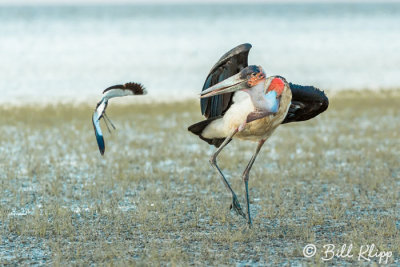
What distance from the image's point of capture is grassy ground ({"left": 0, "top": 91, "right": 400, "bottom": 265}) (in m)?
7.05

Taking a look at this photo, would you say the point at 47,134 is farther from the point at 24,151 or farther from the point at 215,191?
the point at 215,191

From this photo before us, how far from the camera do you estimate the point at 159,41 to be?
5103 centimetres

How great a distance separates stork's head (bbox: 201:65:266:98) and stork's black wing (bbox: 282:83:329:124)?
0.55 metres

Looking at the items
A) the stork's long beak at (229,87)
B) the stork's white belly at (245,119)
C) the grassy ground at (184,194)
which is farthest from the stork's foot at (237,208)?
the stork's long beak at (229,87)

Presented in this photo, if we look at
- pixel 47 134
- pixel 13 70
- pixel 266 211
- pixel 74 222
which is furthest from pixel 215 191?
pixel 13 70

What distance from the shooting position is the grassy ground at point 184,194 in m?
7.05

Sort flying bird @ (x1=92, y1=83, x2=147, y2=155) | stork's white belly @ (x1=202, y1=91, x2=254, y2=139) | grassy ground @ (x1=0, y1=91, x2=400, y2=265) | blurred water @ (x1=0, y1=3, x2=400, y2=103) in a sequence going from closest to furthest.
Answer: flying bird @ (x1=92, y1=83, x2=147, y2=155) < grassy ground @ (x1=0, y1=91, x2=400, y2=265) < stork's white belly @ (x1=202, y1=91, x2=254, y2=139) < blurred water @ (x1=0, y1=3, x2=400, y2=103)

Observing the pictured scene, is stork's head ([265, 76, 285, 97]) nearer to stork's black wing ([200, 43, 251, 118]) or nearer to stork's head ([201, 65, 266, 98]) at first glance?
stork's head ([201, 65, 266, 98])

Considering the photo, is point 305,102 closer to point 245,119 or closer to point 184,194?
point 245,119

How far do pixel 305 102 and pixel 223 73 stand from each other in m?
0.92

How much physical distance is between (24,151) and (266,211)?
576 cm

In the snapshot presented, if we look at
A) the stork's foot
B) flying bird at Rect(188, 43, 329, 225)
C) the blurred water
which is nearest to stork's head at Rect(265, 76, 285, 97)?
flying bird at Rect(188, 43, 329, 225)

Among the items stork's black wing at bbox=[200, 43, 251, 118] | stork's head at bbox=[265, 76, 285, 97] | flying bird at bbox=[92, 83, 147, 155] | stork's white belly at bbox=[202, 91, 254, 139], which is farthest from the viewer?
stork's black wing at bbox=[200, 43, 251, 118]

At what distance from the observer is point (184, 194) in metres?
9.66
